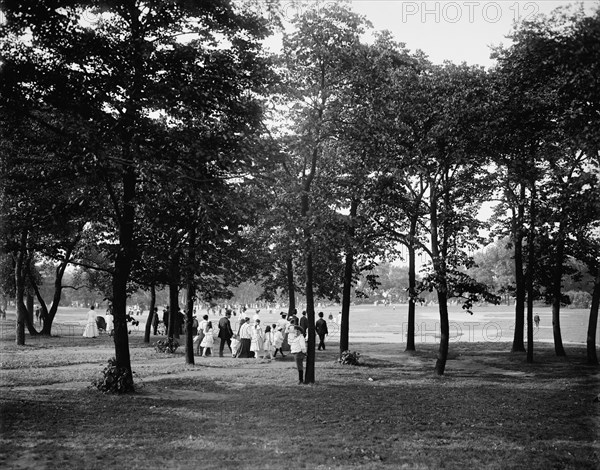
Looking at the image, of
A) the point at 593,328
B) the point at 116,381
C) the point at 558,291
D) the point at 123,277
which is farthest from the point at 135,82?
the point at 558,291

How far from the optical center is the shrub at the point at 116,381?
13945 mm

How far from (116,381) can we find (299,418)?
5378mm

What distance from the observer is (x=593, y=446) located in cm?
945

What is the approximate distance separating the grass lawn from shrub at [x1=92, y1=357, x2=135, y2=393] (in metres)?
0.28

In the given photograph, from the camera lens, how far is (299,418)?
11578 millimetres

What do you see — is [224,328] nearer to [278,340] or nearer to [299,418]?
[278,340]

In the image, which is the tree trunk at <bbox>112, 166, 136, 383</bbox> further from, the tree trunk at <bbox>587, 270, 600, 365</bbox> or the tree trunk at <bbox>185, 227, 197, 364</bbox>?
the tree trunk at <bbox>587, 270, 600, 365</bbox>

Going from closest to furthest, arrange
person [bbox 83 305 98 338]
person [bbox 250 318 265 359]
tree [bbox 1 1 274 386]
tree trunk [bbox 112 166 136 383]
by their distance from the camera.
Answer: tree [bbox 1 1 274 386]
tree trunk [bbox 112 166 136 383]
person [bbox 250 318 265 359]
person [bbox 83 305 98 338]

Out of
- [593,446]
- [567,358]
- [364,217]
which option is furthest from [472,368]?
[593,446]

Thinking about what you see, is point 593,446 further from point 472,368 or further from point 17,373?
point 17,373

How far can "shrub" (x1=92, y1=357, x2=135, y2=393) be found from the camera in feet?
45.8

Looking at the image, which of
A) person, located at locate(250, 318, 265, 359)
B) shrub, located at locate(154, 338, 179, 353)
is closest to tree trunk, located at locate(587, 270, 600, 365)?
person, located at locate(250, 318, 265, 359)

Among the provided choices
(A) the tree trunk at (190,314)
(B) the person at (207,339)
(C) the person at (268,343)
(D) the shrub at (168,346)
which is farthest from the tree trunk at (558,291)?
(D) the shrub at (168,346)

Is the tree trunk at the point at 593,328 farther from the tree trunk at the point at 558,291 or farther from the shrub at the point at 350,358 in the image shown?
the shrub at the point at 350,358
